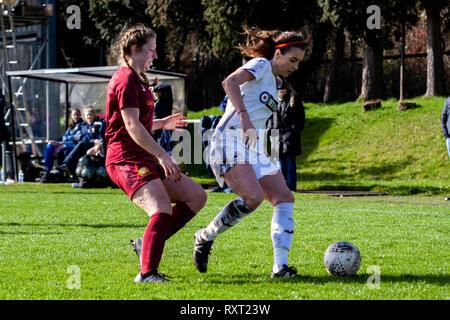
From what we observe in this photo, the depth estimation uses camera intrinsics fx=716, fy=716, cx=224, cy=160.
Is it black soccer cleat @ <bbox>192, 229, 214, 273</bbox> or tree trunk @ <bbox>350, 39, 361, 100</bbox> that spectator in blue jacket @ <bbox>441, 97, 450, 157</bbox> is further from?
tree trunk @ <bbox>350, 39, 361, 100</bbox>

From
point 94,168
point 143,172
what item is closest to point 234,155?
point 143,172

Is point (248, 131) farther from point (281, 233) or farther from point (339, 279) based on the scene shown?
point (339, 279)

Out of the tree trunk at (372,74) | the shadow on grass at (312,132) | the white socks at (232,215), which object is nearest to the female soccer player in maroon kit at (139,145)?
the white socks at (232,215)

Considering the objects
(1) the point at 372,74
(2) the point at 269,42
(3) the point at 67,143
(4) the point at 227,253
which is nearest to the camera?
(2) the point at 269,42

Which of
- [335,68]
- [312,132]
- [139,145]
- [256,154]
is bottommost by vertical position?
[312,132]

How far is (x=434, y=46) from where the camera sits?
23531 millimetres

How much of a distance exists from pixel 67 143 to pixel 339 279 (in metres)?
13.3

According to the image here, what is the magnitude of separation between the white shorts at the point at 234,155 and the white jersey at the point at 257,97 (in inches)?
3.6

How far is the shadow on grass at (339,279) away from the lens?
5.42m

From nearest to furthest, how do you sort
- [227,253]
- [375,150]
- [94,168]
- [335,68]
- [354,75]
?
[227,253]
[94,168]
[375,150]
[335,68]
[354,75]

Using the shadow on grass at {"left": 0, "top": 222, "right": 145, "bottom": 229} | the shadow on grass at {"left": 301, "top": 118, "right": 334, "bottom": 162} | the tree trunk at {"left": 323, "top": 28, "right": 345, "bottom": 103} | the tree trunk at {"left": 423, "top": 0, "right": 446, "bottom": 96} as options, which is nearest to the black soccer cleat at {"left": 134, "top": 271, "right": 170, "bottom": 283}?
the shadow on grass at {"left": 0, "top": 222, "right": 145, "bottom": 229}

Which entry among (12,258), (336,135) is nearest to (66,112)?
(336,135)

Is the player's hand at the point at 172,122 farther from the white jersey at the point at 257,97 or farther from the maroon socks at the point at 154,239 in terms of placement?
the maroon socks at the point at 154,239

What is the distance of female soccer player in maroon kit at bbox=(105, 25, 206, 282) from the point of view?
5.09 metres
